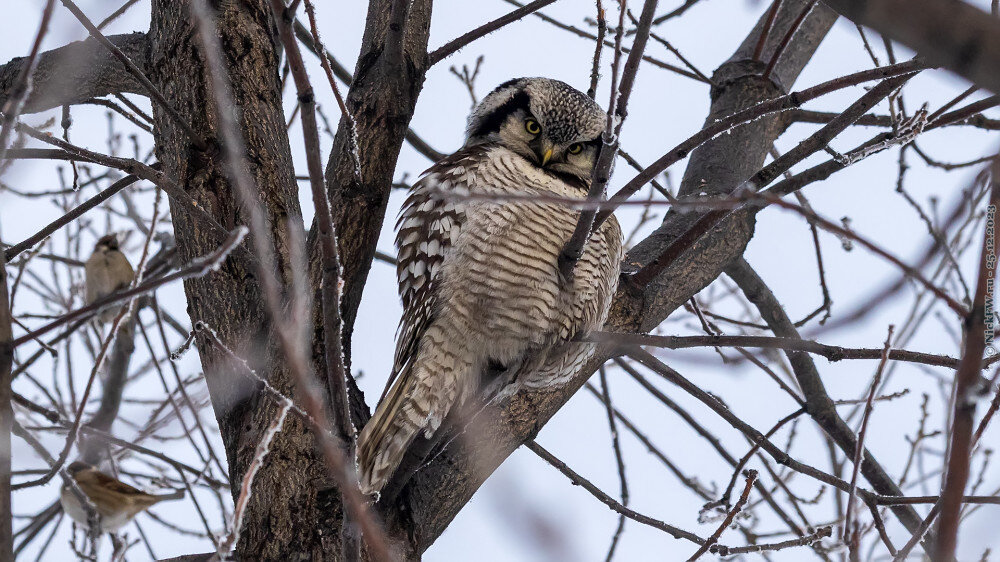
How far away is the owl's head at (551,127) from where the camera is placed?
3783 mm

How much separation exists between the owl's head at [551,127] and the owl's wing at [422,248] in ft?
1.55

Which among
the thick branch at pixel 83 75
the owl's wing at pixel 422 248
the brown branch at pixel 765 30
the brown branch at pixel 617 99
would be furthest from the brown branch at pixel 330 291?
the brown branch at pixel 765 30

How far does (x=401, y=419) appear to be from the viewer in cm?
275

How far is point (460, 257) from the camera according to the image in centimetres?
304

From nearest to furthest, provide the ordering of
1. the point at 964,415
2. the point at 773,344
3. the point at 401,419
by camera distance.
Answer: the point at 964,415
the point at 773,344
the point at 401,419

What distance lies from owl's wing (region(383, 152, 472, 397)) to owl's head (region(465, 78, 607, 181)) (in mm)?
471

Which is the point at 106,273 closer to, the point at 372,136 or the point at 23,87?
the point at 372,136

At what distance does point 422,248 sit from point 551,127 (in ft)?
3.13

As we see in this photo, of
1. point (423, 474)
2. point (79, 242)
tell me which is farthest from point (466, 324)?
point (79, 242)

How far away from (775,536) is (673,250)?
2.09 m

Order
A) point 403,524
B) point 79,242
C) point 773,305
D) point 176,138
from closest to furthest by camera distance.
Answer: point 403,524 → point 176,138 → point 773,305 → point 79,242

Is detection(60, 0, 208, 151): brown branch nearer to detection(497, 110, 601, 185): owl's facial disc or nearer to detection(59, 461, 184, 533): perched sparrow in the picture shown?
detection(497, 110, 601, 185): owl's facial disc

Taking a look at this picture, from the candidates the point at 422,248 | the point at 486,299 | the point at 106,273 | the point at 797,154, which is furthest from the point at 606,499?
the point at 106,273

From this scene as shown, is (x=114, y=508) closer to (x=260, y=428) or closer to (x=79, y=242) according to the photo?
(x=260, y=428)
